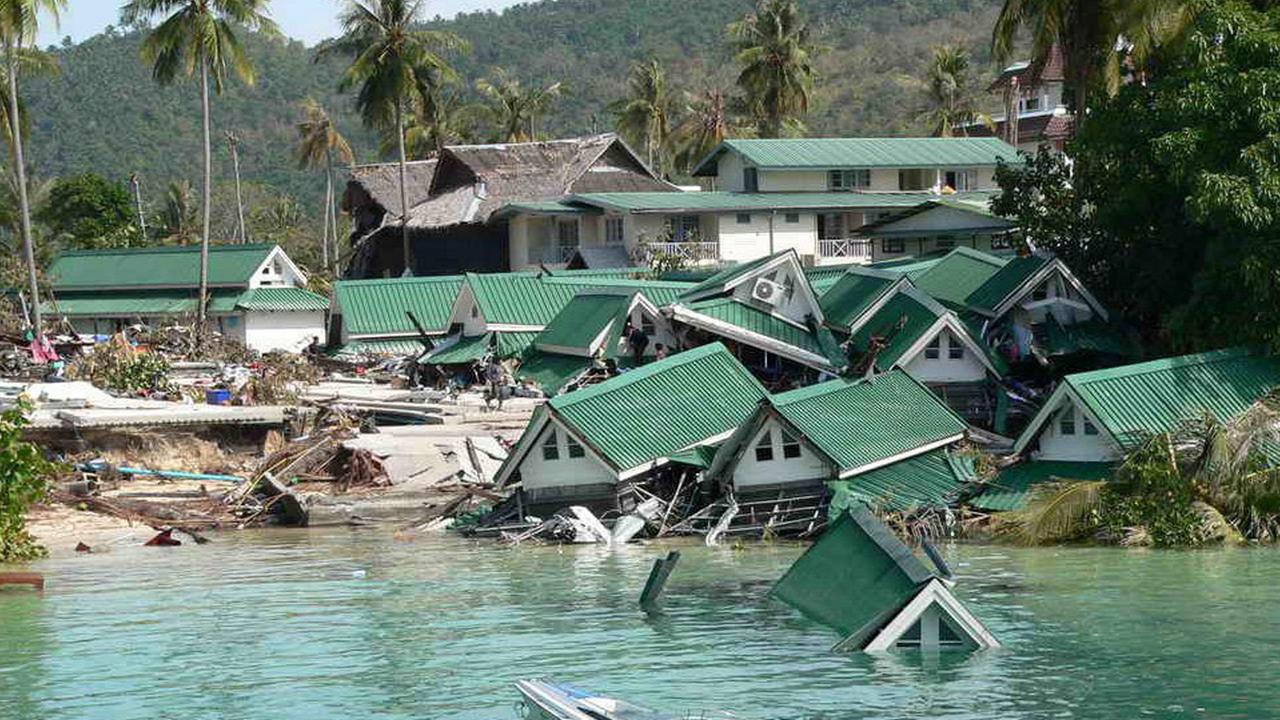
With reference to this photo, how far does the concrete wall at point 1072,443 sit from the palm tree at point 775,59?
160 feet

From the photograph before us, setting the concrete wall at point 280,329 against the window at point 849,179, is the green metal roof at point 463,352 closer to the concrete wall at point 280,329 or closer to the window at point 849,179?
the concrete wall at point 280,329

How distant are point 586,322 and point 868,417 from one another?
14788 millimetres

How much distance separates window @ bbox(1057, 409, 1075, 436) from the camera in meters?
33.0

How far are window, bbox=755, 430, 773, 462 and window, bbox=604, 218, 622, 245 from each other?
34.4 metres

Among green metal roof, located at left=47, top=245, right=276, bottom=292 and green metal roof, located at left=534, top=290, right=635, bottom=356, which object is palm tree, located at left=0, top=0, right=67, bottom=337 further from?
green metal roof, located at left=534, top=290, right=635, bottom=356

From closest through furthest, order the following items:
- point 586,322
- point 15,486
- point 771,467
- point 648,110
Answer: point 15,486 < point 771,467 < point 586,322 < point 648,110

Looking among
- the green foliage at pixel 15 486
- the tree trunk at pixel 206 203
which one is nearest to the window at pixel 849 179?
the tree trunk at pixel 206 203

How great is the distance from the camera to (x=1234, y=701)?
788 inches

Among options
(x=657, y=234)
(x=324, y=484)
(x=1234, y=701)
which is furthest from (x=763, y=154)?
(x=1234, y=701)

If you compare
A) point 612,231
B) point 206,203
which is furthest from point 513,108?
point 206,203

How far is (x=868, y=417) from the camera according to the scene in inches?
1323

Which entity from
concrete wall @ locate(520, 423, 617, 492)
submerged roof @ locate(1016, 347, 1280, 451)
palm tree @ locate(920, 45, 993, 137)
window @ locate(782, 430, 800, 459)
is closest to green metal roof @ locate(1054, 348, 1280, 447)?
submerged roof @ locate(1016, 347, 1280, 451)

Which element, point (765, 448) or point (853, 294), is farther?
point (853, 294)

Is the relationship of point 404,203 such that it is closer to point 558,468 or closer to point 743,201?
point 743,201
